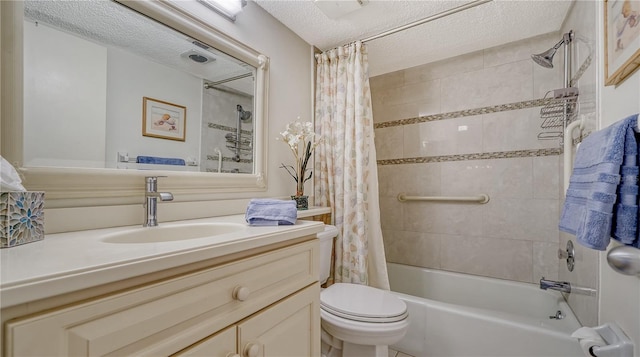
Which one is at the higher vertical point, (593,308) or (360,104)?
(360,104)

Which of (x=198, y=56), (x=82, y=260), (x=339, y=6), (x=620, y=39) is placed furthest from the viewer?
(x=339, y=6)

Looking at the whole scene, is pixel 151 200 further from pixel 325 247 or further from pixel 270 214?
pixel 325 247

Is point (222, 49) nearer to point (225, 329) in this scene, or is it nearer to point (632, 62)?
point (225, 329)

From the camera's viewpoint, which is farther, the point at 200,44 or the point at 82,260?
the point at 200,44

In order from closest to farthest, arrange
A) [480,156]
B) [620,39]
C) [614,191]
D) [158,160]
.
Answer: [614,191]
[620,39]
[158,160]
[480,156]

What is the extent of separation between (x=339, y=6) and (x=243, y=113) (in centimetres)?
83

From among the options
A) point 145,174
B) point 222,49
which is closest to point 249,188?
point 145,174

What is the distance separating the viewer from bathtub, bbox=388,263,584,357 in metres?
1.23

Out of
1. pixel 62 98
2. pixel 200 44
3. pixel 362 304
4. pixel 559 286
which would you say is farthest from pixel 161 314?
pixel 559 286

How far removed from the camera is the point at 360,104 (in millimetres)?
1771

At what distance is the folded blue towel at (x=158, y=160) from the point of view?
103cm

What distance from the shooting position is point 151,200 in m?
0.97

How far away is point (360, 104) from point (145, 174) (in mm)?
1326

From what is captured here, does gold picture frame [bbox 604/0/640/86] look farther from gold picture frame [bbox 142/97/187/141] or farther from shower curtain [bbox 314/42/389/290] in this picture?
gold picture frame [bbox 142/97/187/141]
